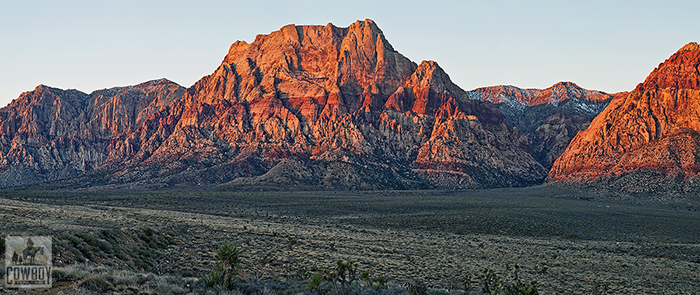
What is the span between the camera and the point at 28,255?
1738cm

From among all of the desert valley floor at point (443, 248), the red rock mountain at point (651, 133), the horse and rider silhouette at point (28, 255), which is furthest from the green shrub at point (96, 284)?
the red rock mountain at point (651, 133)

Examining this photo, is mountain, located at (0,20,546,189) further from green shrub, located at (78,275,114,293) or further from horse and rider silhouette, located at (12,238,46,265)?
green shrub, located at (78,275,114,293)

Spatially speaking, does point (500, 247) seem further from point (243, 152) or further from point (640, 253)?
point (243, 152)

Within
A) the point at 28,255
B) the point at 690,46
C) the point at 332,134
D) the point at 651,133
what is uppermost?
the point at 690,46

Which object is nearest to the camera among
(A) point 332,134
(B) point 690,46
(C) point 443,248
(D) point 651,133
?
(C) point 443,248

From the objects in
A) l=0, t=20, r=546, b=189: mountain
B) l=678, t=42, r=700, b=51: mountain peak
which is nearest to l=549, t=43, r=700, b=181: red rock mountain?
l=678, t=42, r=700, b=51: mountain peak

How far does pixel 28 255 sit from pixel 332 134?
156664 mm

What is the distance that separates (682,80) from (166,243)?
528 feet

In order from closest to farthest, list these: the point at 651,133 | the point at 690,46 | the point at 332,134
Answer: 1. the point at 651,133
2. the point at 690,46
3. the point at 332,134

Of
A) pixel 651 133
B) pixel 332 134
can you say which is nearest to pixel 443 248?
pixel 651 133

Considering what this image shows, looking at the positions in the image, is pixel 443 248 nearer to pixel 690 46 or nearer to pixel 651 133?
pixel 651 133

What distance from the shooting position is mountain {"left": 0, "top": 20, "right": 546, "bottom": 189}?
501 ft

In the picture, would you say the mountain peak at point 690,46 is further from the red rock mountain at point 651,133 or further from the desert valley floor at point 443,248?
the desert valley floor at point 443,248

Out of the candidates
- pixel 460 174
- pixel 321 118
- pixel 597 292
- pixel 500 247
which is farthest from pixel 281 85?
pixel 597 292
